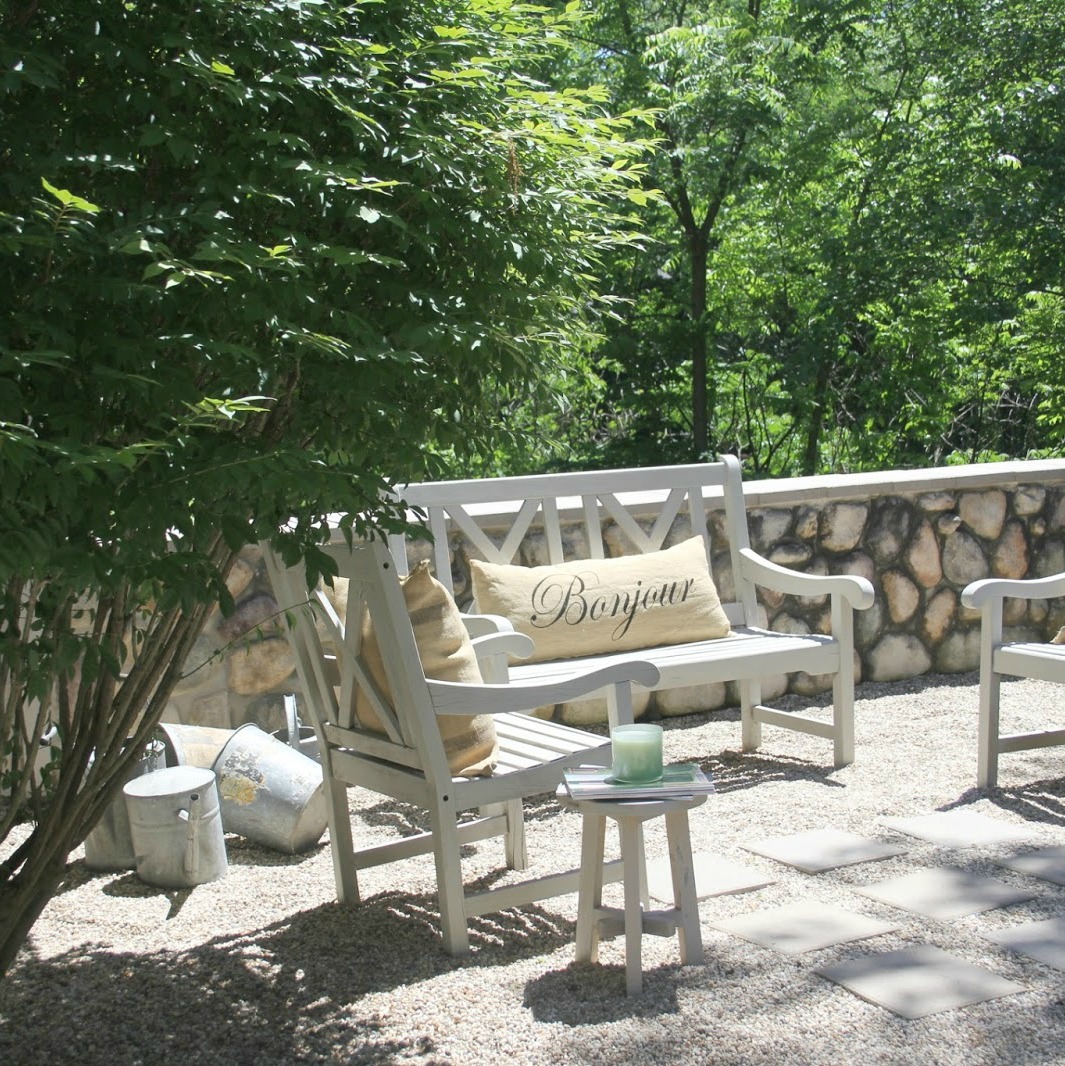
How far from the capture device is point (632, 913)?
287 centimetres

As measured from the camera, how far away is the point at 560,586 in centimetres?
473

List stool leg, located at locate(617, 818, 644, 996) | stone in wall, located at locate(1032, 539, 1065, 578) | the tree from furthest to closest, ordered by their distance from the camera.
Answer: stone in wall, located at locate(1032, 539, 1065, 578) → stool leg, located at locate(617, 818, 644, 996) → the tree

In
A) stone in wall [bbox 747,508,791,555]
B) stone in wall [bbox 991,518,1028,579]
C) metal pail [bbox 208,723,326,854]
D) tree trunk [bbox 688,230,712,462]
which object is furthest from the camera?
tree trunk [bbox 688,230,712,462]

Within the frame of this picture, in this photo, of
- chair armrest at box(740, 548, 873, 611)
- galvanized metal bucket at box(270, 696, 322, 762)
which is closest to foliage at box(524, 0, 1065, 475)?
chair armrest at box(740, 548, 873, 611)

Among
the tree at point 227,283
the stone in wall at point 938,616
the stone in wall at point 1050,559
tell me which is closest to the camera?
the tree at point 227,283

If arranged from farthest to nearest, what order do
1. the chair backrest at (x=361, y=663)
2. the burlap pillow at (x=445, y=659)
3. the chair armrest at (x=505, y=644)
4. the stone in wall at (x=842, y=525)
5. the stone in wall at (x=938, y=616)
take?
1. the stone in wall at (x=938, y=616)
2. the stone in wall at (x=842, y=525)
3. the chair armrest at (x=505, y=644)
4. the burlap pillow at (x=445, y=659)
5. the chair backrest at (x=361, y=663)

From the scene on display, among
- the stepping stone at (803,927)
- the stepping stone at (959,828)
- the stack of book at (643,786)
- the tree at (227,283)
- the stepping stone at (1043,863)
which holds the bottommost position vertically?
the stepping stone at (959,828)

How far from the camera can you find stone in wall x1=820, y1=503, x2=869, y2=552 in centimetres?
591

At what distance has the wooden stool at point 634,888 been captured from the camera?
286cm

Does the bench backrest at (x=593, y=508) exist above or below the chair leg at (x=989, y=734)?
above

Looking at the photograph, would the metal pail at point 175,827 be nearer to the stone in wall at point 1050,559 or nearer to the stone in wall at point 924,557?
the stone in wall at point 924,557

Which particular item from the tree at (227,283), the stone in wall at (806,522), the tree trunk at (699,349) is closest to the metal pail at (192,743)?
the tree at (227,283)

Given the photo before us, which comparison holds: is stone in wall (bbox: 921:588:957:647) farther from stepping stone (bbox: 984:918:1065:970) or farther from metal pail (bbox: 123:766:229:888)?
metal pail (bbox: 123:766:229:888)

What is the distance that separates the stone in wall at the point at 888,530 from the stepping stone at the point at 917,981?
3.14 m
